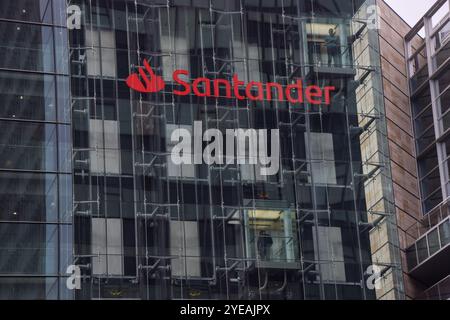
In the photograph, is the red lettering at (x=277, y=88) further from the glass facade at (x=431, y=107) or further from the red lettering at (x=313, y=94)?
the glass facade at (x=431, y=107)

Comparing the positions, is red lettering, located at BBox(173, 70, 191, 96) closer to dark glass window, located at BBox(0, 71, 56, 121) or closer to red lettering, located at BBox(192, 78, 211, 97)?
red lettering, located at BBox(192, 78, 211, 97)

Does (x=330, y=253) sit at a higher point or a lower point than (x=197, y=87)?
lower

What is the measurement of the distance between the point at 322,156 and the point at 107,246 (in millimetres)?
10016

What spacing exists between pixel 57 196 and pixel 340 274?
11.5 m

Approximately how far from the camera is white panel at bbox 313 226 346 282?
186 ft

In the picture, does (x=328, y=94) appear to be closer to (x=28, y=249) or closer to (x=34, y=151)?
(x=34, y=151)

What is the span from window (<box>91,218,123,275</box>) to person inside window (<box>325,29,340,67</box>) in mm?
11977

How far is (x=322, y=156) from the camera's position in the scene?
58719 millimetres

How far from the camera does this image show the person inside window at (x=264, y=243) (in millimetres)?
55662

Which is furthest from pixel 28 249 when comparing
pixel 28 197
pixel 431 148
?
pixel 431 148

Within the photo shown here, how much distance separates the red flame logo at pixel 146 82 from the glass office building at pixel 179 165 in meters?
0.26

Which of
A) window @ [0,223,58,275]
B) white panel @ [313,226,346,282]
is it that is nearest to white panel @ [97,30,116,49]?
window @ [0,223,58,275]

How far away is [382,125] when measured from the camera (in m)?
61.2
